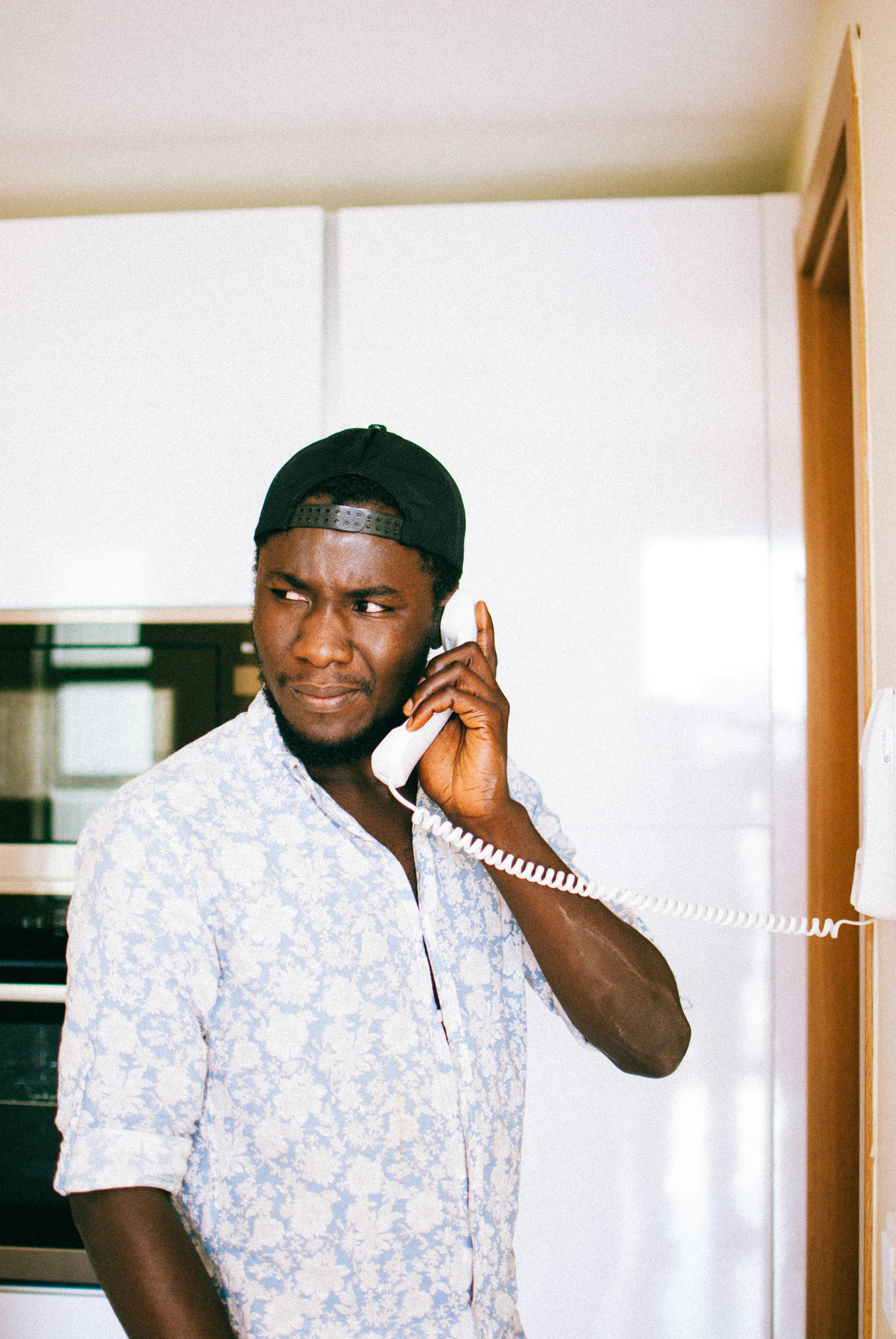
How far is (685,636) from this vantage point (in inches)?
61.1

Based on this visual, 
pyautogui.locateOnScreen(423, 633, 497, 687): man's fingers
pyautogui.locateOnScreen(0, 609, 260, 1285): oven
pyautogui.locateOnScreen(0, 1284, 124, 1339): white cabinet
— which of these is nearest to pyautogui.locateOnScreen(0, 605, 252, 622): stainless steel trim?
pyautogui.locateOnScreen(0, 609, 260, 1285): oven

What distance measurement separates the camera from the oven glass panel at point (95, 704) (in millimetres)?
1586

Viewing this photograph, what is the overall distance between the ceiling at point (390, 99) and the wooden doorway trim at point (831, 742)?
0.90 ft

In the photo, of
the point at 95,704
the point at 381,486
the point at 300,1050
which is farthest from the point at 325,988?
the point at 95,704

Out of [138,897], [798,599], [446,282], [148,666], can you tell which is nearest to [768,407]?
[798,599]

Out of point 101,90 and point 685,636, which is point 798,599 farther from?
point 101,90

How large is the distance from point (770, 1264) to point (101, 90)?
7.93 feet

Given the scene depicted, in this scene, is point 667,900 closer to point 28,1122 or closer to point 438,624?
point 438,624

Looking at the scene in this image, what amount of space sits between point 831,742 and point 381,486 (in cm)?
97

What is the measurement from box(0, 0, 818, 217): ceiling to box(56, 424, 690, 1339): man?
34.9 inches

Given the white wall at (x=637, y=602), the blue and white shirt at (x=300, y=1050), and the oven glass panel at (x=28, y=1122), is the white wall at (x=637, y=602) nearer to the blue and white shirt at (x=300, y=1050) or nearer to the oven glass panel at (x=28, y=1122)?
the blue and white shirt at (x=300, y=1050)

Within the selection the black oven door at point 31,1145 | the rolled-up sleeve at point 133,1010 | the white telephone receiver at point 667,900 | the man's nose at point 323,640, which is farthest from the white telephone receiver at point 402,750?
the black oven door at point 31,1145

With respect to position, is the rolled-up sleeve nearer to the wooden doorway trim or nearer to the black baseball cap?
the black baseball cap

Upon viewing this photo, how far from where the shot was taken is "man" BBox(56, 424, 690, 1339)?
75 centimetres
